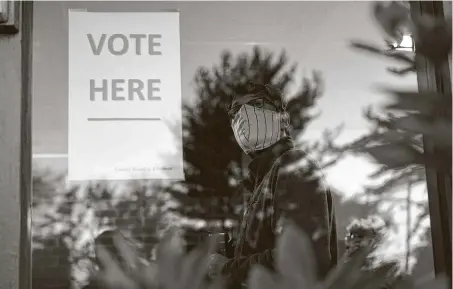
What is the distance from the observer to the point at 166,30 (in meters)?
1.81

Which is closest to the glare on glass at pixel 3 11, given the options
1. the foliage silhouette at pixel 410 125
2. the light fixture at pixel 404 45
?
the foliage silhouette at pixel 410 125

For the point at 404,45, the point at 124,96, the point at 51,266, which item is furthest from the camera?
the point at 404,45

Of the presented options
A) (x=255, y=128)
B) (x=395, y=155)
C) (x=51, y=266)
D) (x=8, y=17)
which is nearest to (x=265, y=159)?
(x=255, y=128)

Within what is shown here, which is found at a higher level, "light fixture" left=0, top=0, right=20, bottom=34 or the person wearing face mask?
"light fixture" left=0, top=0, right=20, bottom=34

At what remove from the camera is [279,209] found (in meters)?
1.77

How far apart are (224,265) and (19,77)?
2.31 feet

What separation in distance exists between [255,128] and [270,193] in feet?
0.59

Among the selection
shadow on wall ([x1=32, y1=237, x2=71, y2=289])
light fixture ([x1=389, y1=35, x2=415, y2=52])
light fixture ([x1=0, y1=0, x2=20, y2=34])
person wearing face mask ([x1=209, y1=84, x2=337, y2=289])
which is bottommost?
shadow on wall ([x1=32, y1=237, x2=71, y2=289])

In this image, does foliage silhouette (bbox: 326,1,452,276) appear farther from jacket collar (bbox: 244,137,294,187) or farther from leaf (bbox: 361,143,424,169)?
jacket collar (bbox: 244,137,294,187)

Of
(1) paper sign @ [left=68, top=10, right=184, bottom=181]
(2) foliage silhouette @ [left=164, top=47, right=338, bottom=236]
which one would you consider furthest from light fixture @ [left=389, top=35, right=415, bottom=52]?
(1) paper sign @ [left=68, top=10, right=184, bottom=181]

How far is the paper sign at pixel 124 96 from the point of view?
1719mm

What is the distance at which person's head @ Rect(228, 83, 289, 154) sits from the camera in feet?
5.88

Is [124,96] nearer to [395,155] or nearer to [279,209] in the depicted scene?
[279,209]

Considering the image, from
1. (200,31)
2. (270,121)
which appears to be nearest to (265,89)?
(270,121)
